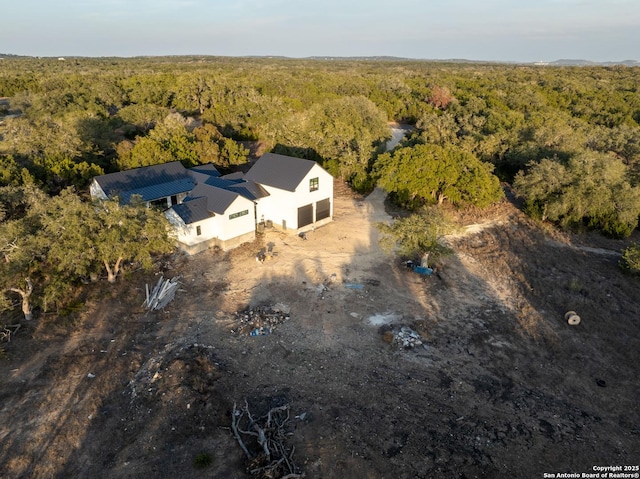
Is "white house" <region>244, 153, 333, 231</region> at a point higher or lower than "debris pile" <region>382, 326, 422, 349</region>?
higher

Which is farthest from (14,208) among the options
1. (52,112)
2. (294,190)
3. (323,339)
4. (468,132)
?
(468,132)

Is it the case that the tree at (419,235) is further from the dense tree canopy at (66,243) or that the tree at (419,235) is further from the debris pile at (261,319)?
the dense tree canopy at (66,243)

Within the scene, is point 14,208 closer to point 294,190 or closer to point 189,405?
point 294,190

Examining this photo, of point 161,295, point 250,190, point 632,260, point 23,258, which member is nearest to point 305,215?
point 250,190

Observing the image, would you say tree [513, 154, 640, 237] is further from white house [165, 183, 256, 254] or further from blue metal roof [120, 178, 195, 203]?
blue metal roof [120, 178, 195, 203]

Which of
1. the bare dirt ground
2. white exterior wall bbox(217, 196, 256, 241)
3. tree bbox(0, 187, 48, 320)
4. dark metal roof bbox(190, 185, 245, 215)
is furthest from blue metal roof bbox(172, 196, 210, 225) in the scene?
tree bbox(0, 187, 48, 320)

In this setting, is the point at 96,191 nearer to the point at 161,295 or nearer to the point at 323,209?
the point at 161,295
